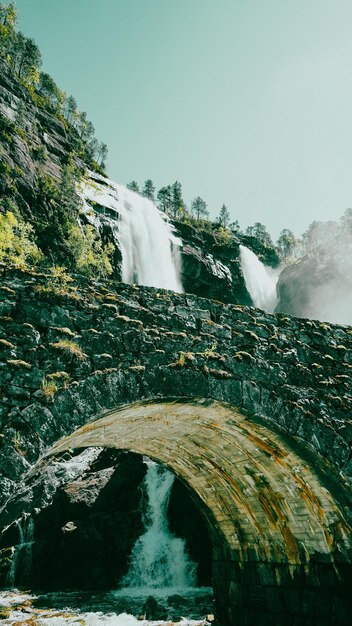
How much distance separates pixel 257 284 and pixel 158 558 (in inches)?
1766

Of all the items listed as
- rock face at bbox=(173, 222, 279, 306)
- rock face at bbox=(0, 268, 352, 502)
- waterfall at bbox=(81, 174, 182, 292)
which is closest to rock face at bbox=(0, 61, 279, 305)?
rock face at bbox=(173, 222, 279, 306)

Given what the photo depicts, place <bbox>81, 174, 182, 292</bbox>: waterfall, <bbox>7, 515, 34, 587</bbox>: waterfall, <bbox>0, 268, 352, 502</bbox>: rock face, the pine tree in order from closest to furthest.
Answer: <bbox>0, 268, 352, 502</bbox>: rock face, <bbox>7, 515, 34, 587</bbox>: waterfall, <bbox>81, 174, 182, 292</bbox>: waterfall, the pine tree

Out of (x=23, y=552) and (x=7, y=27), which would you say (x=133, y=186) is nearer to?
(x=7, y=27)

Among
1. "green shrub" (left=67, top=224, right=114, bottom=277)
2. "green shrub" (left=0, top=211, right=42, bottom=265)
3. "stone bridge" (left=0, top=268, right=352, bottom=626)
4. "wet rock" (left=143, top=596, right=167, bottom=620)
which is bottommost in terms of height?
"wet rock" (left=143, top=596, right=167, bottom=620)

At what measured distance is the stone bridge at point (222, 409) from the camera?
217 inches

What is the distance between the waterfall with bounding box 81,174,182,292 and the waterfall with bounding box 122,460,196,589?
79.6ft

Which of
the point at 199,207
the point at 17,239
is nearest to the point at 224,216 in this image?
the point at 199,207

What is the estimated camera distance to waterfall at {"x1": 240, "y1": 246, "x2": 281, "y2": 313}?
5562 centimetres

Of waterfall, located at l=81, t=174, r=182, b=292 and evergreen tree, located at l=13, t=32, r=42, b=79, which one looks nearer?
waterfall, located at l=81, t=174, r=182, b=292

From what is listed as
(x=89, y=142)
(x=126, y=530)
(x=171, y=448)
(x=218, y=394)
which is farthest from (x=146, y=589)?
(x=89, y=142)

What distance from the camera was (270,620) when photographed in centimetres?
746

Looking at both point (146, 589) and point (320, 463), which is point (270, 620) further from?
point (146, 589)

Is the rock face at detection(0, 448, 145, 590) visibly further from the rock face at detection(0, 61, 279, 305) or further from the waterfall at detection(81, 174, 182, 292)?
the waterfall at detection(81, 174, 182, 292)

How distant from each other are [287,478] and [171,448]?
2.22 meters
